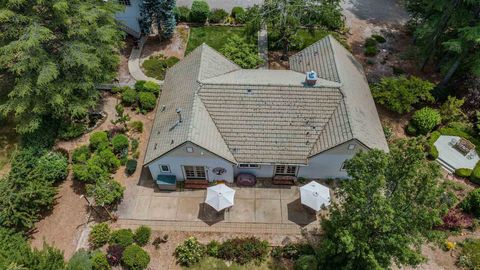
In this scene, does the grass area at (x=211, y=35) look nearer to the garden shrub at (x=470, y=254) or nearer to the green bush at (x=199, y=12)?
the green bush at (x=199, y=12)

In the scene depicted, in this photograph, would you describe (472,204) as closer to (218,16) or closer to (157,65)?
(157,65)

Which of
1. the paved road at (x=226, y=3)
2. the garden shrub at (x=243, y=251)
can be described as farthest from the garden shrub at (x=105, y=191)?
the paved road at (x=226, y=3)

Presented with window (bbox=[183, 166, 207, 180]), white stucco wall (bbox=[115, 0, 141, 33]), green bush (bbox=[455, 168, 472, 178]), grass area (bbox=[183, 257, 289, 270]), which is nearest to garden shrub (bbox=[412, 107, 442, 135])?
green bush (bbox=[455, 168, 472, 178])

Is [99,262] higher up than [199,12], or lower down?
lower down

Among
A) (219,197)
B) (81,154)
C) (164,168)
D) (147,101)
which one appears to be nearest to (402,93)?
(219,197)

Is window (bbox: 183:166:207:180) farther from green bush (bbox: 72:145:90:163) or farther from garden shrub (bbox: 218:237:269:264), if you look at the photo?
green bush (bbox: 72:145:90:163)

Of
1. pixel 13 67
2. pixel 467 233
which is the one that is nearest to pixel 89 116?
pixel 13 67
